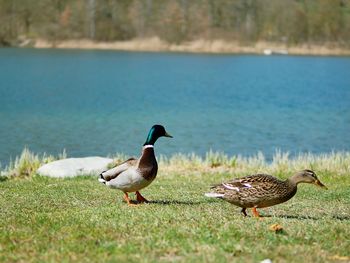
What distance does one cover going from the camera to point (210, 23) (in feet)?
331

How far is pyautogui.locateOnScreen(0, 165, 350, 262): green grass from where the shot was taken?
5.55m

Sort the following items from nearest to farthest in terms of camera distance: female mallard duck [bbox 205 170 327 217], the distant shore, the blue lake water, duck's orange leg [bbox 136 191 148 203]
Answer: female mallard duck [bbox 205 170 327 217] < duck's orange leg [bbox 136 191 148 203] < the blue lake water < the distant shore

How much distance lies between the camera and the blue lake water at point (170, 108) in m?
23.2

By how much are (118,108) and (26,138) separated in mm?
10742

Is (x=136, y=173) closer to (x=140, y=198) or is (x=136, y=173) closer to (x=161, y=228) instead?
(x=140, y=198)

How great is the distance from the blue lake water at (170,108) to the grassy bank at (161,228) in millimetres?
10778

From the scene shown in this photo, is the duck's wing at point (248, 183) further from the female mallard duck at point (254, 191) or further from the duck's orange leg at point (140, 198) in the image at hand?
the duck's orange leg at point (140, 198)

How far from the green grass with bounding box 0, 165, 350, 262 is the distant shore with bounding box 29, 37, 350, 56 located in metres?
82.0

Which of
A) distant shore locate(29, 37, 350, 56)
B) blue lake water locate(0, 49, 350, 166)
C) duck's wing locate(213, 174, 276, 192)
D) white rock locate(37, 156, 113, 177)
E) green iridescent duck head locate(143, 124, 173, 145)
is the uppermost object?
green iridescent duck head locate(143, 124, 173, 145)

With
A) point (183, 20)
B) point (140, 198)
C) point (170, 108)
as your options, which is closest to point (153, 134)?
point (140, 198)

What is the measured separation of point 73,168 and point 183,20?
3463 inches

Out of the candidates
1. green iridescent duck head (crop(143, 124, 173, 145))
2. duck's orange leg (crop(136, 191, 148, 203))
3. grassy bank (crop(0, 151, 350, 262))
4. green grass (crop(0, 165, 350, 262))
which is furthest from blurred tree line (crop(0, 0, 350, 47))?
duck's orange leg (crop(136, 191, 148, 203))

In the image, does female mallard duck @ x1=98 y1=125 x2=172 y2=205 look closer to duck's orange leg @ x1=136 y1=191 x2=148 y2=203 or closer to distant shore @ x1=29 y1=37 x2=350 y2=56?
duck's orange leg @ x1=136 y1=191 x2=148 y2=203

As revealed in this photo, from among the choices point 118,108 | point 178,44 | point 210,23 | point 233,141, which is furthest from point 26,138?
point 210,23
